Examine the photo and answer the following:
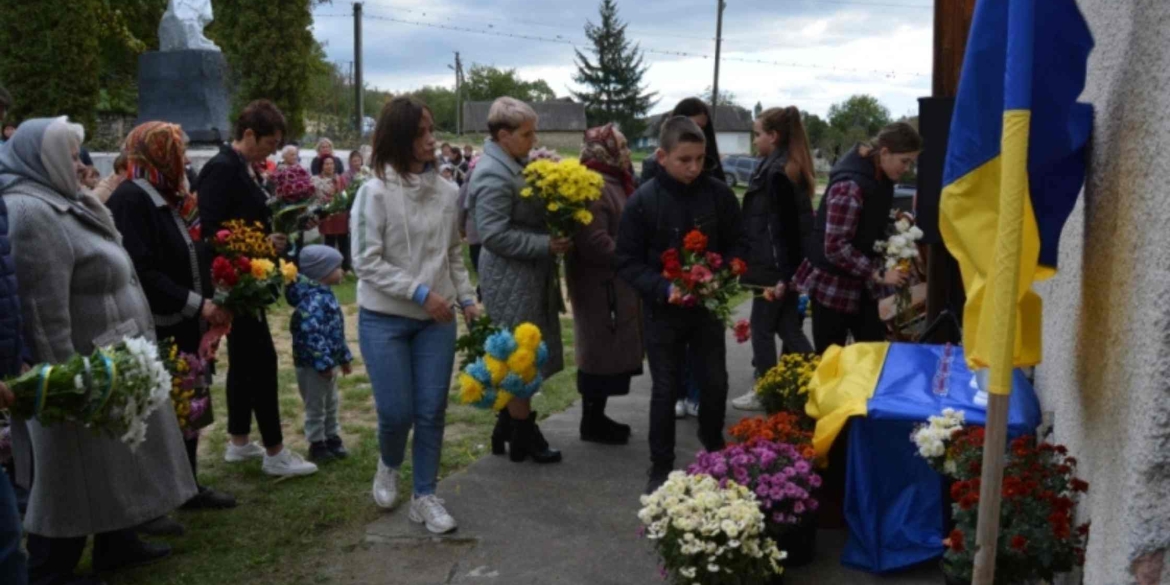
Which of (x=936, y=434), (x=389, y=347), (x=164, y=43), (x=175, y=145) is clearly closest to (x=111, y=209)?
(x=175, y=145)

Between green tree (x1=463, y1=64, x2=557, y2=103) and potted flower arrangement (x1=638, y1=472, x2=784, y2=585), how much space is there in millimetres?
100759

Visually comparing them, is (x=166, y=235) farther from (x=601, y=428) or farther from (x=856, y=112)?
(x=856, y=112)

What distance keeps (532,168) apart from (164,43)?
42.5 ft

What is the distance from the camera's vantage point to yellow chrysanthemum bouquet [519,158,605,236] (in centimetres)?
565

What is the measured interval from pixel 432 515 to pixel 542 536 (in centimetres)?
53

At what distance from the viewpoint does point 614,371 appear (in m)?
6.28

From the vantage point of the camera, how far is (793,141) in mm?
6758

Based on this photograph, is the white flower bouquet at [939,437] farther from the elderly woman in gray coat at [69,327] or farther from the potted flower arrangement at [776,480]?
the elderly woman in gray coat at [69,327]

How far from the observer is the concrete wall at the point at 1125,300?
2.23m

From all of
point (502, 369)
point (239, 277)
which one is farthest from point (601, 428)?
point (239, 277)

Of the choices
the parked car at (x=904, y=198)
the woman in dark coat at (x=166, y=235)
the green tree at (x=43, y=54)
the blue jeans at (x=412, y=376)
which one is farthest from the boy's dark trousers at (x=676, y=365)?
the green tree at (x=43, y=54)

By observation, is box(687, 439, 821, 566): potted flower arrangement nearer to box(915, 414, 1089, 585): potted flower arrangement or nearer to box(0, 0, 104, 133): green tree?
box(915, 414, 1089, 585): potted flower arrangement

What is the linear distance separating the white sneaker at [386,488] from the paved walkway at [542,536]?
0.23ft

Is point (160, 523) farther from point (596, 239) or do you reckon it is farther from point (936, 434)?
point (936, 434)
